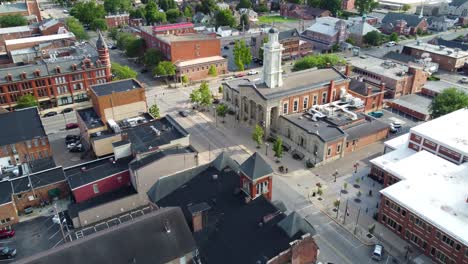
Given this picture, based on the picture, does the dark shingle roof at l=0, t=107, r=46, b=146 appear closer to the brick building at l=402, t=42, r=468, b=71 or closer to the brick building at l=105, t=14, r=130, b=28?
the brick building at l=105, t=14, r=130, b=28

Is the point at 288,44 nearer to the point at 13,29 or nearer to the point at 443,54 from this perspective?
the point at 443,54

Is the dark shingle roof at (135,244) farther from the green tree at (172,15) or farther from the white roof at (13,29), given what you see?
the green tree at (172,15)

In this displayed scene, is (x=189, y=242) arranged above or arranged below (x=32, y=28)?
below

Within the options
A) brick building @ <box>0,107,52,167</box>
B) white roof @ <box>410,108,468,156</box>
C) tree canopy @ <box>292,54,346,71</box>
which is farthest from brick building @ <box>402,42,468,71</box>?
brick building @ <box>0,107,52,167</box>

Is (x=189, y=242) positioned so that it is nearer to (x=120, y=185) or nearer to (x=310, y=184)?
(x=120, y=185)

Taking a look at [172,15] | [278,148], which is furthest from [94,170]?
[172,15]

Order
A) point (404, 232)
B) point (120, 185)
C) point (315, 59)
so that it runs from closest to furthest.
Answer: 1. point (404, 232)
2. point (120, 185)
3. point (315, 59)

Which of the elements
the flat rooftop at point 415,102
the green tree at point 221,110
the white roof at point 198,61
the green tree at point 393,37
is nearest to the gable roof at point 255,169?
the green tree at point 221,110

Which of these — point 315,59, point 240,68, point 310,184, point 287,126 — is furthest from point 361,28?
point 310,184
